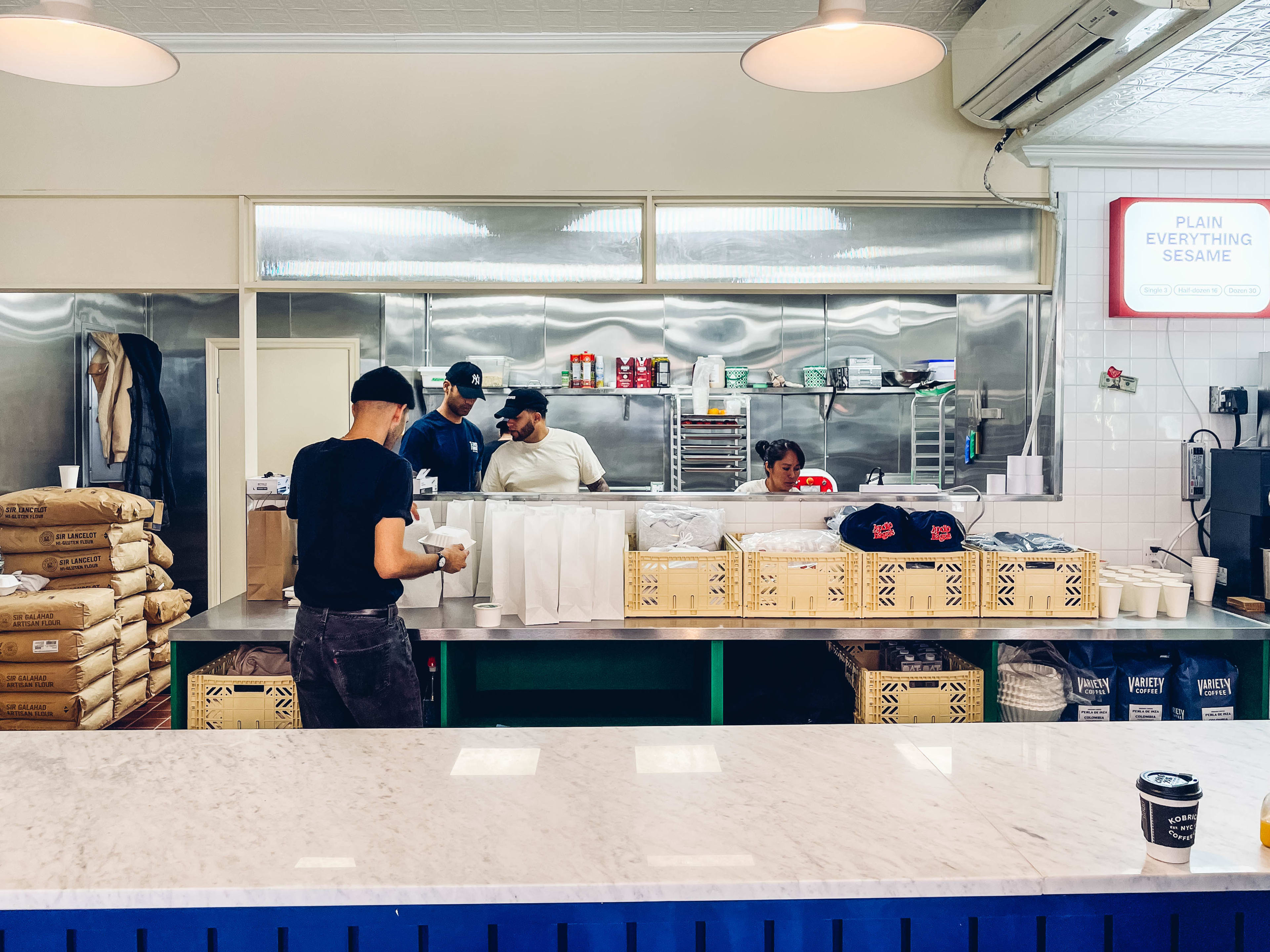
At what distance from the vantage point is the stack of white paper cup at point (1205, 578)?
3.59m

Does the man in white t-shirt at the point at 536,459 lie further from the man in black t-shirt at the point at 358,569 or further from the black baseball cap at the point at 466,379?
the man in black t-shirt at the point at 358,569

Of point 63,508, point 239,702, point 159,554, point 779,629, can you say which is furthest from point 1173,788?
point 159,554

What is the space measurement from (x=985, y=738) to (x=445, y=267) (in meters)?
3.06

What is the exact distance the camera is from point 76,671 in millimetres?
4238

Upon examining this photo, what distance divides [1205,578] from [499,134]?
3580 mm

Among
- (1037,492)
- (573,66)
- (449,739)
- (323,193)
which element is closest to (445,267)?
(323,193)

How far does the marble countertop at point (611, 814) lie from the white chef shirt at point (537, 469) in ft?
8.98

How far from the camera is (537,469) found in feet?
15.3

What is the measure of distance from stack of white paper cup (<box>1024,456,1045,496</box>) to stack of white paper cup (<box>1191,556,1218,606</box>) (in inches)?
26.8

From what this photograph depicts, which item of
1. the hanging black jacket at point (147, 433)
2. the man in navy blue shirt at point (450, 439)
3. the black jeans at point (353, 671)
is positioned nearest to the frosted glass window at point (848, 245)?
the man in navy blue shirt at point (450, 439)

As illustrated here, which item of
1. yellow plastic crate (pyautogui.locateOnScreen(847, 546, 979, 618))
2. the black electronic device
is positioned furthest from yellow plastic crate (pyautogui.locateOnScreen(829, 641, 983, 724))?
the black electronic device

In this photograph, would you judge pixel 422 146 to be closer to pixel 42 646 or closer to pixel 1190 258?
pixel 42 646

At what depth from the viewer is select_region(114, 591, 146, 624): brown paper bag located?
4789 millimetres

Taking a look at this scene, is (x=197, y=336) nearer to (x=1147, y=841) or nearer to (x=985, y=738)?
(x=985, y=738)
